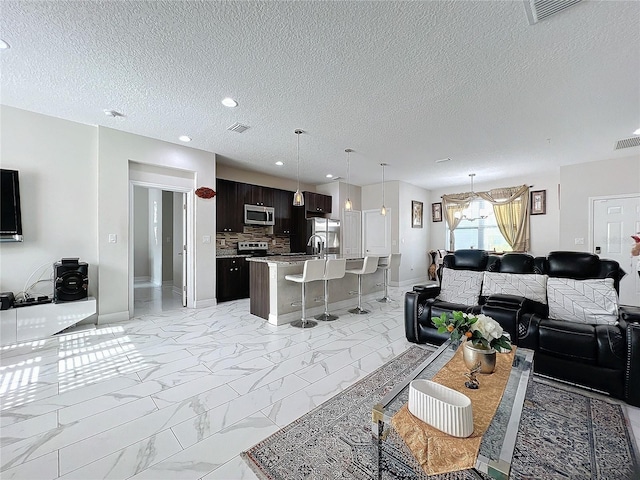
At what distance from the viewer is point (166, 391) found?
87.6 inches

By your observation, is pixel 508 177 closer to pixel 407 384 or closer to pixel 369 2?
pixel 369 2

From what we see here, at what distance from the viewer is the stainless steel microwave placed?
19.7ft

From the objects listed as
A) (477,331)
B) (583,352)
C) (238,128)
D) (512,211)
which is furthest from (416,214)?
(477,331)

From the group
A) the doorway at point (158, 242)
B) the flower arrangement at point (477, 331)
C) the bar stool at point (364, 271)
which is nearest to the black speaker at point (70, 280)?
the doorway at point (158, 242)

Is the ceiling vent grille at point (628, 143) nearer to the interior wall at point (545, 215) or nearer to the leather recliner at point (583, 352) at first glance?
the interior wall at point (545, 215)

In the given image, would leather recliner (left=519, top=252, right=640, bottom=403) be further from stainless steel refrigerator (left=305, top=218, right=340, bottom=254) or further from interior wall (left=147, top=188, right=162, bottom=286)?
interior wall (left=147, top=188, right=162, bottom=286)

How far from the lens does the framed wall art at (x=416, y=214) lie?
7707mm

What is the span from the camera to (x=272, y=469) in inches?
57.0

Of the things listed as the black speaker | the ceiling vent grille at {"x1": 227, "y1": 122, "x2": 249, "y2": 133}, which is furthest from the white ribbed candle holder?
the black speaker

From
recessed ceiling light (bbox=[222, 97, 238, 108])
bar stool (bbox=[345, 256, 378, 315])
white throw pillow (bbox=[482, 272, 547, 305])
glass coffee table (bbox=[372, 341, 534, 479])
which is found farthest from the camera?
bar stool (bbox=[345, 256, 378, 315])

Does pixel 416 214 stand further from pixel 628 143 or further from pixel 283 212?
pixel 628 143

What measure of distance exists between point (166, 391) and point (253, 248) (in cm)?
423

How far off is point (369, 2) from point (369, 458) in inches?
112

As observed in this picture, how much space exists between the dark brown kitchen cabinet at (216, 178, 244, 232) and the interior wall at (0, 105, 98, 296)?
1979 mm
